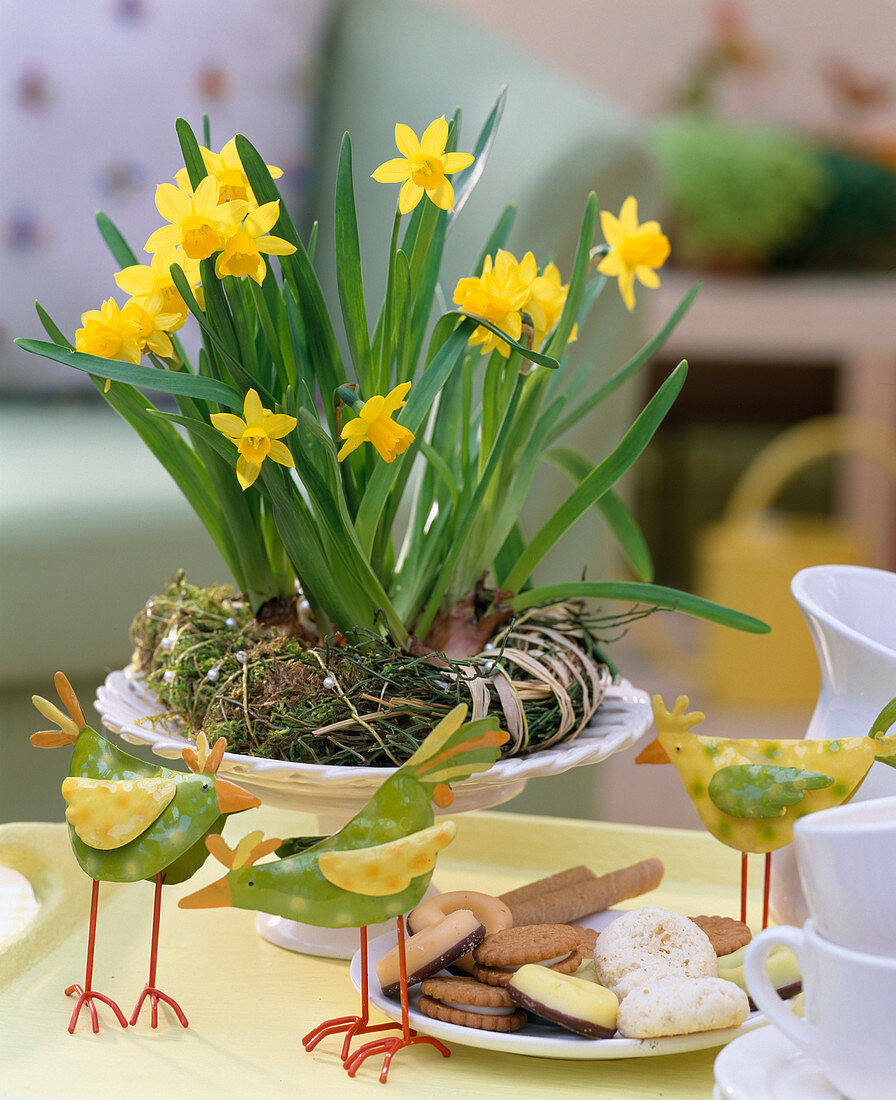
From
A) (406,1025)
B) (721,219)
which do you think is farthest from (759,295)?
(406,1025)

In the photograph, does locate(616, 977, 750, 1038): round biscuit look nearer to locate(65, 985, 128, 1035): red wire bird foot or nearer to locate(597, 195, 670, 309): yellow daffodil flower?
locate(65, 985, 128, 1035): red wire bird foot

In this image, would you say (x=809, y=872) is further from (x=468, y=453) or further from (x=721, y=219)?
(x=721, y=219)

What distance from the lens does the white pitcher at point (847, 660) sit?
23.2 inches

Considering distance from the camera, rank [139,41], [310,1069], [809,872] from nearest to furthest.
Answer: [809,872]
[310,1069]
[139,41]

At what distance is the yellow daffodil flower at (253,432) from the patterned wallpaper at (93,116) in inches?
36.0

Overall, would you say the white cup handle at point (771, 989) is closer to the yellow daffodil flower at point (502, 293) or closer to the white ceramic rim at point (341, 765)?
the white ceramic rim at point (341, 765)

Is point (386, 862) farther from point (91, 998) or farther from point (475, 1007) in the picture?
point (91, 998)

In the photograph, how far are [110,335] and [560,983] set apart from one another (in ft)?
1.19

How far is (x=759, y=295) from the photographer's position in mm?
2748

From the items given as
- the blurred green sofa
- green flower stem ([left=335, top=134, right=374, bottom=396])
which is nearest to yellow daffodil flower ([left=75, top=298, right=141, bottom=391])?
green flower stem ([left=335, top=134, right=374, bottom=396])

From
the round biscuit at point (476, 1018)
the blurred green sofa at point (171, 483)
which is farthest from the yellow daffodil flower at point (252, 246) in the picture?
the blurred green sofa at point (171, 483)

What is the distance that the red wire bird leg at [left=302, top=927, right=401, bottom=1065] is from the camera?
0.53 m

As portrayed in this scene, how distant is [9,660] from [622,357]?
70cm

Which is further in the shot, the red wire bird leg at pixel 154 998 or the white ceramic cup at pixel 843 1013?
the red wire bird leg at pixel 154 998
